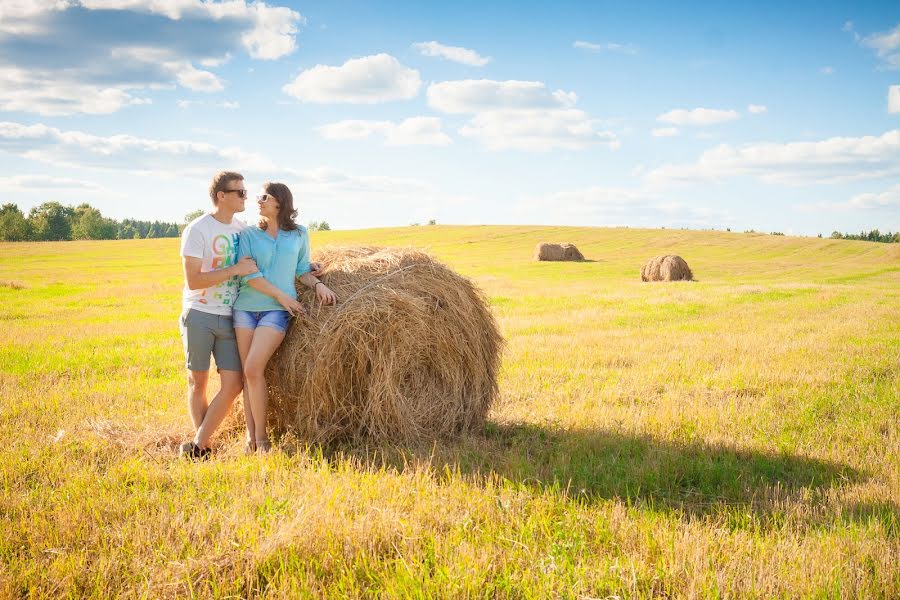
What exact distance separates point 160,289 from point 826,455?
24.5 metres

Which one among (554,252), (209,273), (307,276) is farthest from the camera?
(554,252)

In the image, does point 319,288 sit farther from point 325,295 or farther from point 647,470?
point 647,470

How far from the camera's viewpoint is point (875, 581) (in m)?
3.40

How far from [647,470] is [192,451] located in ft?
13.0

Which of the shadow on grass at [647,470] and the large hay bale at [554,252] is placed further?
the large hay bale at [554,252]

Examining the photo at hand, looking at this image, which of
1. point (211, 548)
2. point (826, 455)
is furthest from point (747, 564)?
point (211, 548)

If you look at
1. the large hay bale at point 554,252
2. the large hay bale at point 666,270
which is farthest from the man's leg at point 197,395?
the large hay bale at point 554,252

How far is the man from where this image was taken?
18.6ft

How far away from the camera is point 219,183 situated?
5.76 m

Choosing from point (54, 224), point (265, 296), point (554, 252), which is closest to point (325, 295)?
point (265, 296)

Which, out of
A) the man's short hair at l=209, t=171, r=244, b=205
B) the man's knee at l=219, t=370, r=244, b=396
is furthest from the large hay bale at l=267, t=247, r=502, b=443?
the man's short hair at l=209, t=171, r=244, b=205

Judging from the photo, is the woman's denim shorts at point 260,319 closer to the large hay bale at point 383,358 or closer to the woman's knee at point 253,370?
the large hay bale at point 383,358

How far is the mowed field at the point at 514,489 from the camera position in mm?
3463

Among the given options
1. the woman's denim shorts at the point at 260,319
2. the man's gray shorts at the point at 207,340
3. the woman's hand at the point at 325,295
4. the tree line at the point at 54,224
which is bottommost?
the man's gray shorts at the point at 207,340
